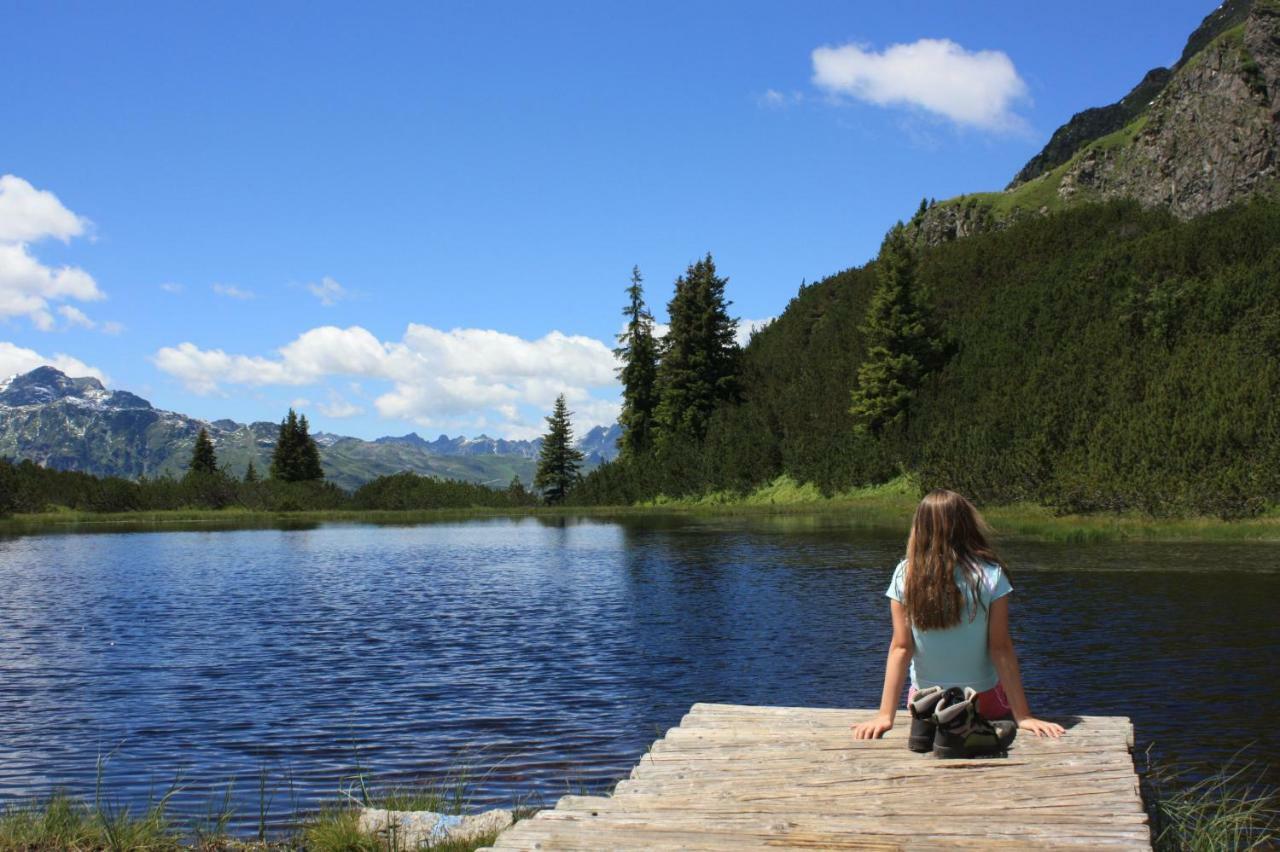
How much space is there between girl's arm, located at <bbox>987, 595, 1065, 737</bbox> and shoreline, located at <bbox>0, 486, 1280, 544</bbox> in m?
26.1

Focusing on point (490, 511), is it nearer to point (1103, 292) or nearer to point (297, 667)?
point (1103, 292)

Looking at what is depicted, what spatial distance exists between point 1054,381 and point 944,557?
57300mm

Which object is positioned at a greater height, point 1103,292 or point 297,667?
point 1103,292

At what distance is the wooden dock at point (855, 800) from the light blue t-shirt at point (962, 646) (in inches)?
19.2

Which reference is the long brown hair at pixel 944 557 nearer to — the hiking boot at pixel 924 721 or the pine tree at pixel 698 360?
the hiking boot at pixel 924 721

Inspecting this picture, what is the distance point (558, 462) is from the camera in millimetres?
108438

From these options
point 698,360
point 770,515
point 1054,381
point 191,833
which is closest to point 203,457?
point 698,360

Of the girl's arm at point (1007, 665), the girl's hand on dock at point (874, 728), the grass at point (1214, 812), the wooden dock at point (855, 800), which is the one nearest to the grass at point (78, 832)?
the wooden dock at point (855, 800)

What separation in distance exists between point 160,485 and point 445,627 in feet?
290

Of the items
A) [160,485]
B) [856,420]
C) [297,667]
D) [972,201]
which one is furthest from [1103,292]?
[160,485]

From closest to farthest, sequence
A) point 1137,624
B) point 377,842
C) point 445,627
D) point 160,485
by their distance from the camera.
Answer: point 377,842
point 1137,624
point 445,627
point 160,485

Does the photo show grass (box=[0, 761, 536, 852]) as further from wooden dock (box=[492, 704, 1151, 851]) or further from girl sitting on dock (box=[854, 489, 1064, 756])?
girl sitting on dock (box=[854, 489, 1064, 756])

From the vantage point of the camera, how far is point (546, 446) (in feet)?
349

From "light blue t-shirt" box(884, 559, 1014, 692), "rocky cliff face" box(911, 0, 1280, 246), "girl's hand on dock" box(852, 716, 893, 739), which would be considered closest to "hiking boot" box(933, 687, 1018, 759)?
"light blue t-shirt" box(884, 559, 1014, 692)
